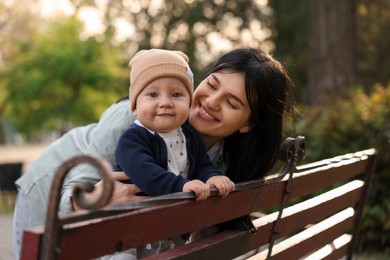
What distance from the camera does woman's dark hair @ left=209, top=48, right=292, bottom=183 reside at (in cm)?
305

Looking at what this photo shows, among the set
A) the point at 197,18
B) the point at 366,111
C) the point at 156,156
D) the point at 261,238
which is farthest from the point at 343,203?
the point at 197,18

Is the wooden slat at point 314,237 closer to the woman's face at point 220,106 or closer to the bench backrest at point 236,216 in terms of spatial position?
the bench backrest at point 236,216

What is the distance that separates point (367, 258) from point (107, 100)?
559 inches

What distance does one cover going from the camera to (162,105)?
2.63 meters

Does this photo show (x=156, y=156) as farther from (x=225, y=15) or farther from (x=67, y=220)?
(x=225, y=15)

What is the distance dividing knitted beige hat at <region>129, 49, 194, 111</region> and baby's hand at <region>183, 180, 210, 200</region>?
542 mm

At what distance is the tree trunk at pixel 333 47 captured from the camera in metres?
12.3

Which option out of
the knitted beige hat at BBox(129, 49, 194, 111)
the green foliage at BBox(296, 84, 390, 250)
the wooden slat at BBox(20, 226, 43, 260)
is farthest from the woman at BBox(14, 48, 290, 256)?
the green foliage at BBox(296, 84, 390, 250)

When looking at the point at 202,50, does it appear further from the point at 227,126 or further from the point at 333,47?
the point at 227,126

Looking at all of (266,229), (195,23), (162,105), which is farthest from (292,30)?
(162,105)

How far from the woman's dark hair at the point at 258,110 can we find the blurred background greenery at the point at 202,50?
4.38 metres

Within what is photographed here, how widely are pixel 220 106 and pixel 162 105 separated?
478 millimetres

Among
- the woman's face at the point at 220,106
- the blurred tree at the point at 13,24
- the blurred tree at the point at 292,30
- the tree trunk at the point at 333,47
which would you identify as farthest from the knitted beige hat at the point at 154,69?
the blurred tree at the point at 13,24

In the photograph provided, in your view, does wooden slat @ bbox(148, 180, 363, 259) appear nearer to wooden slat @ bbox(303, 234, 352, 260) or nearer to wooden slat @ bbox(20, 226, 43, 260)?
wooden slat @ bbox(303, 234, 352, 260)
